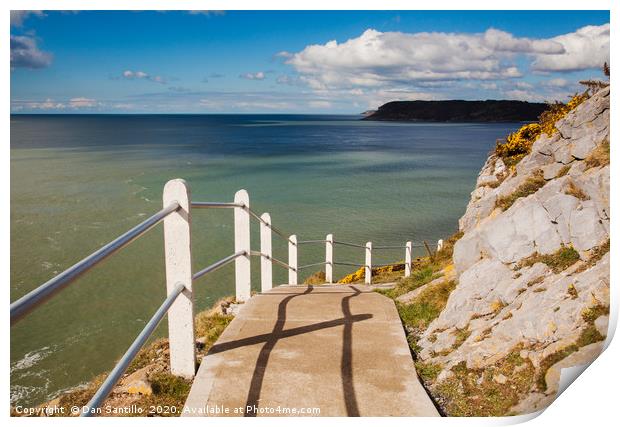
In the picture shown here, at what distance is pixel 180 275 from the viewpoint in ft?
11.6

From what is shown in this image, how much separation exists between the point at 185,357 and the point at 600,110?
202 inches

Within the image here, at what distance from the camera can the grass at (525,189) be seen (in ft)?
18.3

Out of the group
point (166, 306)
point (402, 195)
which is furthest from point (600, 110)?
point (402, 195)

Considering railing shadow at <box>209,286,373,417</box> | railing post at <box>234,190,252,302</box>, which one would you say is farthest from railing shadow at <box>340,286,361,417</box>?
railing post at <box>234,190,252,302</box>

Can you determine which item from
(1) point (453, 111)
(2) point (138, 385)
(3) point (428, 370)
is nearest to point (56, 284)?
(2) point (138, 385)

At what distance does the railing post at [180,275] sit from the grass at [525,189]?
4.04m

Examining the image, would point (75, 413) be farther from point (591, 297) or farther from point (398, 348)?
point (591, 297)

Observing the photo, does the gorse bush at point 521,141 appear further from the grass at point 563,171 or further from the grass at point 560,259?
the grass at point 560,259

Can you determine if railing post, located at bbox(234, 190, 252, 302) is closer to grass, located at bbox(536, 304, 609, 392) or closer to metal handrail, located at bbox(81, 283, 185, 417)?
metal handrail, located at bbox(81, 283, 185, 417)

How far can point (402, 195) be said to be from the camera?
1500 inches

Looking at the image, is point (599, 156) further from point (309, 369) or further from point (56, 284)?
point (56, 284)

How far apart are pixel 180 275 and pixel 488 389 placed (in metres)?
2.40

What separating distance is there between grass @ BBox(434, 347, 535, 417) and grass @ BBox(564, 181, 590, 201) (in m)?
1.72

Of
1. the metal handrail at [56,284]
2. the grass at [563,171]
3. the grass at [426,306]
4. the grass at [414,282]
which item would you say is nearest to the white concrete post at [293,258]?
the grass at [414,282]
